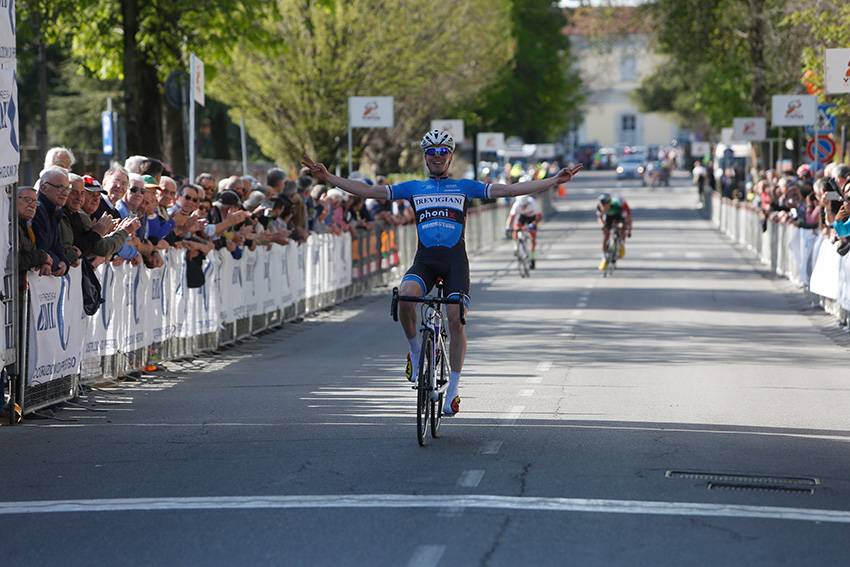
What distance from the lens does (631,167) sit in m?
121

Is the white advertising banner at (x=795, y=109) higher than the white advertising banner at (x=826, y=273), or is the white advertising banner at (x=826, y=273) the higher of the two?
the white advertising banner at (x=795, y=109)

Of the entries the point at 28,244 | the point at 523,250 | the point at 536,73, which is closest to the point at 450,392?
the point at 28,244

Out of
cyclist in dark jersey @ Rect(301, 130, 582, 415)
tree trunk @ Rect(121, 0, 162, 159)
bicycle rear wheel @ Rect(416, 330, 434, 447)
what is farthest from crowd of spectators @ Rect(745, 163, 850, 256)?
bicycle rear wheel @ Rect(416, 330, 434, 447)

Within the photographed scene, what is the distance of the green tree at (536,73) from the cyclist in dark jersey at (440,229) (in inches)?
2551

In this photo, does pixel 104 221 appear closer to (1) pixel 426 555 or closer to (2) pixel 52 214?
(2) pixel 52 214

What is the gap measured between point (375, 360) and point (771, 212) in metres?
20.8

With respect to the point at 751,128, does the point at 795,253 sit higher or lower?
lower

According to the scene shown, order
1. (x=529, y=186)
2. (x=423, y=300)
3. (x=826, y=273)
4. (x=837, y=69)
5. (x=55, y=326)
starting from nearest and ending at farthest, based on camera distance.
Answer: (x=423, y=300) → (x=529, y=186) → (x=55, y=326) → (x=837, y=69) → (x=826, y=273)

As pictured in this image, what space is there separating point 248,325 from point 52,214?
7805mm

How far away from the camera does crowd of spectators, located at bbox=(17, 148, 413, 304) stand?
43.8 feet

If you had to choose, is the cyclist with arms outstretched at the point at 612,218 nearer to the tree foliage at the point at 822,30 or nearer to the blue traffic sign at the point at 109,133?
the tree foliage at the point at 822,30

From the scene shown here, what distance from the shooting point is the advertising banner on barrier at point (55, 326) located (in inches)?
509

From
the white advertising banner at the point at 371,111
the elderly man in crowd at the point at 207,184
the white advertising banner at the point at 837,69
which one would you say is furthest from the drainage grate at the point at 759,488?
the white advertising banner at the point at 371,111

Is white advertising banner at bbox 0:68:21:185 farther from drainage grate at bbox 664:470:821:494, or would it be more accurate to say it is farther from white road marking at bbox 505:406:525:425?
drainage grate at bbox 664:470:821:494
